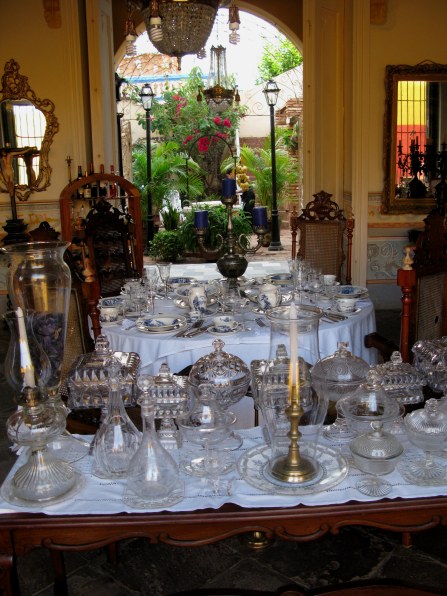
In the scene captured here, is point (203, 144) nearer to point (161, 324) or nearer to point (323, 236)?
point (323, 236)

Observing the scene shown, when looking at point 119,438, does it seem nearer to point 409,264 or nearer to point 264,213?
point 409,264

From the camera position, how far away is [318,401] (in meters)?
1.57

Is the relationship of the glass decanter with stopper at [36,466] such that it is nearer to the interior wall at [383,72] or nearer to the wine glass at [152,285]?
the wine glass at [152,285]

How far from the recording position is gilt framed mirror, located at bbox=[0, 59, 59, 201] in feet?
19.9

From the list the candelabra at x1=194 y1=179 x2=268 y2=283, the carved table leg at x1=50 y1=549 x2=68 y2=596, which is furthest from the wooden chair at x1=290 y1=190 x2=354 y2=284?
the carved table leg at x1=50 y1=549 x2=68 y2=596

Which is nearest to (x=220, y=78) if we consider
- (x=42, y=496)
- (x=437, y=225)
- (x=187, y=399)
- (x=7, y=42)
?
(x=7, y=42)

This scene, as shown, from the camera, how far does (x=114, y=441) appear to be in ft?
5.26

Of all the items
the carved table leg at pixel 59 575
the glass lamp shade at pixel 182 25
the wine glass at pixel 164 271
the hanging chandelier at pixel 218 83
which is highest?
the hanging chandelier at pixel 218 83

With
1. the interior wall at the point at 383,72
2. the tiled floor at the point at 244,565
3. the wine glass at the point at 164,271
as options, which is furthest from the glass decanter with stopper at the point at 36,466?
the interior wall at the point at 383,72

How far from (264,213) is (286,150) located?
10723 millimetres

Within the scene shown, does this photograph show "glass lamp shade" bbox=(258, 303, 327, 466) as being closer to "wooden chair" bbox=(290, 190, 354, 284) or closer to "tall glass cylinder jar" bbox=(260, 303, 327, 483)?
"tall glass cylinder jar" bbox=(260, 303, 327, 483)

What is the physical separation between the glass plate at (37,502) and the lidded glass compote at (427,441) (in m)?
0.78

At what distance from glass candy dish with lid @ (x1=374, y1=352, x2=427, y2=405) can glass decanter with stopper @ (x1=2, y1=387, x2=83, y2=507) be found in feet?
3.25

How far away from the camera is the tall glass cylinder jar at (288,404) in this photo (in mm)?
1526
